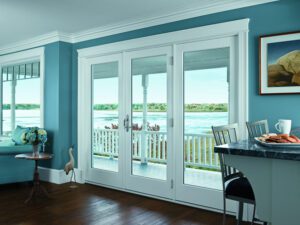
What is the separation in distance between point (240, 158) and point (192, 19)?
2.35m

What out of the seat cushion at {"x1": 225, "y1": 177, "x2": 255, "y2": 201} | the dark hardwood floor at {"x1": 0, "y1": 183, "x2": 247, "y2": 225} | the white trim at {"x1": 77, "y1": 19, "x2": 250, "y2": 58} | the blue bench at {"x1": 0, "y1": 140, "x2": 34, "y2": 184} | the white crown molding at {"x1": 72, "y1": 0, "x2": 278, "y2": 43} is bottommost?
the dark hardwood floor at {"x1": 0, "y1": 183, "x2": 247, "y2": 225}

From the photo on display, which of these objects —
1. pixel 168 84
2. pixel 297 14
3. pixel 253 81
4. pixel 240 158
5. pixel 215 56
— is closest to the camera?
pixel 240 158

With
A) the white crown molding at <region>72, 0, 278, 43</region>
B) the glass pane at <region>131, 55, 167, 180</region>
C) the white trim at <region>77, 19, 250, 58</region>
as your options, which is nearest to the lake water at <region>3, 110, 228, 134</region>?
the glass pane at <region>131, 55, 167, 180</region>

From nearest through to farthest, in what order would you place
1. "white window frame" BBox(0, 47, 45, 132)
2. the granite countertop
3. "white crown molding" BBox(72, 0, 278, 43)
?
the granite countertop
"white crown molding" BBox(72, 0, 278, 43)
"white window frame" BBox(0, 47, 45, 132)

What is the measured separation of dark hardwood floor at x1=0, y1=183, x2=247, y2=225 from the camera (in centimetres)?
307

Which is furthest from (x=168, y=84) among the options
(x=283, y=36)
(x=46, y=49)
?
(x=46, y=49)

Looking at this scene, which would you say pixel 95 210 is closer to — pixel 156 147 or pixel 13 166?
pixel 156 147

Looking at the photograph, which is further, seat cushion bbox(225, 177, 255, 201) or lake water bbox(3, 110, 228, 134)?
lake water bbox(3, 110, 228, 134)

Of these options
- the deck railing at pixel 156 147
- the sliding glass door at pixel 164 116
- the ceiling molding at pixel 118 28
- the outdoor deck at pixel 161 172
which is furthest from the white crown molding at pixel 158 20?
the outdoor deck at pixel 161 172

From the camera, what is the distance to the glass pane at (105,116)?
4.40m

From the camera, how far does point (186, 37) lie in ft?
11.7

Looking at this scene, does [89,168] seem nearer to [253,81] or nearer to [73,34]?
[73,34]

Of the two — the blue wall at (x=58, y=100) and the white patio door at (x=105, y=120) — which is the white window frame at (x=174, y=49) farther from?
the blue wall at (x=58, y=100)

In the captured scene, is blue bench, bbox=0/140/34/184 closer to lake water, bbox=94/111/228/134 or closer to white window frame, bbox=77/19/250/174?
white window frame, bbox=77/19/250/174
